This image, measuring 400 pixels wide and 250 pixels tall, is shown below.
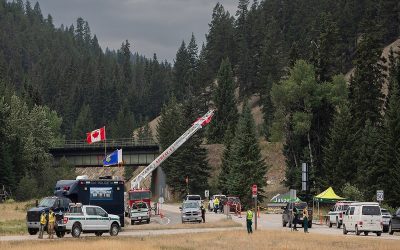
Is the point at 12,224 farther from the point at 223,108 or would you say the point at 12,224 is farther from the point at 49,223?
the point at 223,108

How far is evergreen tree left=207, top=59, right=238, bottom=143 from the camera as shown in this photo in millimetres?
127312

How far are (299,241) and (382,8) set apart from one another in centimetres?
10894

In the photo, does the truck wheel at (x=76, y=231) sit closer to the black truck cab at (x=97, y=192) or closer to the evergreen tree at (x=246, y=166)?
the black truck cab at (x=97, y=192)

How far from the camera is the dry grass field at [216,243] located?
3291 cm

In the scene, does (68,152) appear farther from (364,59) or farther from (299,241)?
(299,241)

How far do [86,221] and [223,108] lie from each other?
9384 cm

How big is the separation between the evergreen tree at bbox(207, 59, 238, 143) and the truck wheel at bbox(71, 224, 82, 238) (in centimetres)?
8089

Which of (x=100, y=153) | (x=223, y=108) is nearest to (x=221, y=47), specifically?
(x=223, y=108)

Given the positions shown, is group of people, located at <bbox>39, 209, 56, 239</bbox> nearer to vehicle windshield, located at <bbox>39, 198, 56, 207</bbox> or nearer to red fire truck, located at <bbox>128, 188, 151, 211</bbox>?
vehicle windshield, located at <bbox>39, 198, 56, 207</bbox>

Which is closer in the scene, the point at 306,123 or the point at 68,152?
the point at 306,123

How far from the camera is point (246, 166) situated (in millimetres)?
84625

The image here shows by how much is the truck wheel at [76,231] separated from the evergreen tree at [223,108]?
80887 mm

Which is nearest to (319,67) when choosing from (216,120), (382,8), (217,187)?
(217,187)

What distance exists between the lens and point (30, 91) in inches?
5477
